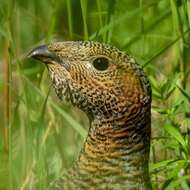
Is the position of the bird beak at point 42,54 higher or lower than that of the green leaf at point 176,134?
higher

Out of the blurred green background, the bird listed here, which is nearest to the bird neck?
the bird

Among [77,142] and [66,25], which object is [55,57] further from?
[66,25]

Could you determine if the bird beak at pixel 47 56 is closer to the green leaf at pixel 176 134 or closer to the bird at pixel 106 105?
the bird at pixel 106 105

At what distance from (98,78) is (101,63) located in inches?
2.6

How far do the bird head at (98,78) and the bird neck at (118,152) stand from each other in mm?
55

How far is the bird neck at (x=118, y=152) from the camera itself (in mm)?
4340

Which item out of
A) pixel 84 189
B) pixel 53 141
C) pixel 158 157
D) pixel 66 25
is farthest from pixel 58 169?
pixel 66 25

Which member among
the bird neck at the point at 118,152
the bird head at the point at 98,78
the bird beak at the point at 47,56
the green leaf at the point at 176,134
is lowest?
the bird neck at the point at 118,152

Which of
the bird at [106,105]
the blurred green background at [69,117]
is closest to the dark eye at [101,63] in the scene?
the bird at [106,105]

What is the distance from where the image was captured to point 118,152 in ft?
14.3

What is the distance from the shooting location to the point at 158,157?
5691mm

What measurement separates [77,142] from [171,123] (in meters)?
0.79

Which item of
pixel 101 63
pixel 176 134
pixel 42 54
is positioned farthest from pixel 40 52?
pixel 176 134

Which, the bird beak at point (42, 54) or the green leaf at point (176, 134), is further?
the green leaf at point (176, 134)
